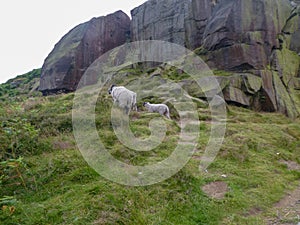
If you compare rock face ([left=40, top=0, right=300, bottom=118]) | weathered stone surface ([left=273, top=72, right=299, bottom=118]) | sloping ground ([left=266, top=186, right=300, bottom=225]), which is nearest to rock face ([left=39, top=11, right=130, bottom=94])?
rock face ([left=40, top=0, right=300, bottom=118])

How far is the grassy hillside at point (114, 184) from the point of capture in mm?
4391

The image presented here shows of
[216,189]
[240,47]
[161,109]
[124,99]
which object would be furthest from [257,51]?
[216,189]

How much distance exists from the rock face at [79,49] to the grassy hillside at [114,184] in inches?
899

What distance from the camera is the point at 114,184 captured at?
516 centimetres

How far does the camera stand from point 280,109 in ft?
58.4

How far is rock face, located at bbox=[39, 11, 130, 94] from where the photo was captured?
103 ft

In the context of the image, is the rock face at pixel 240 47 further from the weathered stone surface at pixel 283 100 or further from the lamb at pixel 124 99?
the lamb at pixel 124 99

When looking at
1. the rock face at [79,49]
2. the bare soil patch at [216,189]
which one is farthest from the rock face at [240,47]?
the bare soil patch at [216,189]

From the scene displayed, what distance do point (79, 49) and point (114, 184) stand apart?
98.7 feet

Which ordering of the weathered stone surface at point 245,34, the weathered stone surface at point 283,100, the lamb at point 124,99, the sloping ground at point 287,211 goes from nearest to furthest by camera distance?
the sloping ground at point 287,211, the lamb at point 124,99, the weathered stone surface at point 283,100, the weathered stone surface at point 245,34

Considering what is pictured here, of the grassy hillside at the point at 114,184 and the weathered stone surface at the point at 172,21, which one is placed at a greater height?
the weathered stone surface at the point at 172,21

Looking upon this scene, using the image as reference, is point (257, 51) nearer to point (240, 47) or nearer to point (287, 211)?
point (240, 47)

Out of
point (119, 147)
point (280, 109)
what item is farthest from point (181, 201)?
point (280, 109)

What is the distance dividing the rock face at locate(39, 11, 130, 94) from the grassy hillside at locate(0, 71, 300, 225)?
899 inches
